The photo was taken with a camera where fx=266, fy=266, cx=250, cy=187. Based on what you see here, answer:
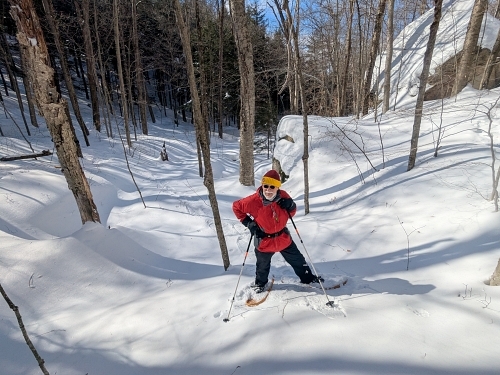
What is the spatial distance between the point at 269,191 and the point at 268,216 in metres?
0.33

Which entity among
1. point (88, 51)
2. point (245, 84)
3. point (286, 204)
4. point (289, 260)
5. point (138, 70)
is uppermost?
point (88, 51)

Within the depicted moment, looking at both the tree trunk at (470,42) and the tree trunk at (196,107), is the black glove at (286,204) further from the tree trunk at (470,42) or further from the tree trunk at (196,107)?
the tree trunk at (470,42)

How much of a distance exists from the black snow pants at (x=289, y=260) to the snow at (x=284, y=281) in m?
0.18

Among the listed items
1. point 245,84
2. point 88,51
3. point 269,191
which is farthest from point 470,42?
point 88,51

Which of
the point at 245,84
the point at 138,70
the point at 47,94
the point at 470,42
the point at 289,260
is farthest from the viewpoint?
the point at 138,70

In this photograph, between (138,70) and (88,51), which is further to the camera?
(138,70)

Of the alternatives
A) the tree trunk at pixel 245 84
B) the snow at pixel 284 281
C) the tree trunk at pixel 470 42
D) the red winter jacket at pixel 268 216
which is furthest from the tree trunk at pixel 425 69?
the tree trunk at pixel 470 42

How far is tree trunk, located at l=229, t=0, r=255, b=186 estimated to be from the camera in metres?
7.32

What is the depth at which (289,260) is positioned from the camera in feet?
11.5

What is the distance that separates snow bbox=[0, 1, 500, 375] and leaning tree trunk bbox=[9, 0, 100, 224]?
0.79 metres

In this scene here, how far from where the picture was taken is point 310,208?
719 centimetres

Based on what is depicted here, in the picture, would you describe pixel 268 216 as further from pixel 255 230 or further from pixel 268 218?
pixel 255 230

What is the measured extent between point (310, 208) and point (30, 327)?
19.5ft

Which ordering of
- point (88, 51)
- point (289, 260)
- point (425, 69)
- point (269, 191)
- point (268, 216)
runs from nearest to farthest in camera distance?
1. point (269, 191)
2. point (268, 216)
3. point (289, 260)
4. point (425, 69)
5. point (88, 51)
